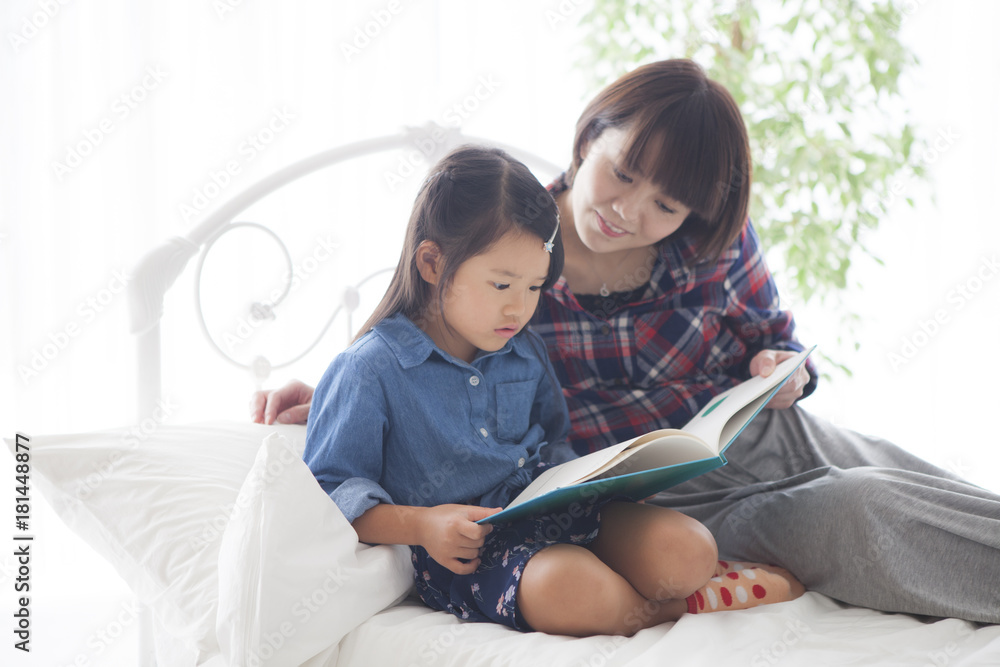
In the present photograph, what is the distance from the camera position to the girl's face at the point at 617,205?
3.95 ft

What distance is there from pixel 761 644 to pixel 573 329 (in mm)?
636

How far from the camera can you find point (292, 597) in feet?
2.70

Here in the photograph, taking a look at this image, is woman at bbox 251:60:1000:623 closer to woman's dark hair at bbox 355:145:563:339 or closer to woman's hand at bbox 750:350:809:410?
woman's hand at bbox 750:350:809:410

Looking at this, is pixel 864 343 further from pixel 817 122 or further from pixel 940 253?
pixel 817 122

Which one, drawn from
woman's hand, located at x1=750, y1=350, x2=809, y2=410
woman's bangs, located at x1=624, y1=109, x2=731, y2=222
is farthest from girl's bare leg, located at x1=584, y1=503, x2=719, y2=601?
woman's bangs, located at x1=624, y1=109, x2=731, y2=222

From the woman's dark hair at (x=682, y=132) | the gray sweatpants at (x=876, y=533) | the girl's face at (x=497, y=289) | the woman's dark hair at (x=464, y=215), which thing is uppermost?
the woman's dark hair at (x=682, y=132)

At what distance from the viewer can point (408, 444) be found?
1029 millimetres

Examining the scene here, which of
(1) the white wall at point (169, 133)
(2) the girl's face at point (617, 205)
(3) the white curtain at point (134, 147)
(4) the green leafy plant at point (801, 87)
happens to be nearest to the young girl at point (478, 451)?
(2) the girl's face at point (617, 205)

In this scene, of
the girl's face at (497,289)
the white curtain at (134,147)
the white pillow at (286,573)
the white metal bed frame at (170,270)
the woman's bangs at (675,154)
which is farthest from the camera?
the white curtain at (134,147)

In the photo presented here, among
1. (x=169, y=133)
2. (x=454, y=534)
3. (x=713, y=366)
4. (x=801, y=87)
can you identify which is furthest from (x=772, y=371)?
(x=169, y=133)

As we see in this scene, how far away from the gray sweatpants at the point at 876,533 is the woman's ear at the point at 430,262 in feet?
1.81

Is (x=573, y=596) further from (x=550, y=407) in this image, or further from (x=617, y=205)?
(x=617, y=205)

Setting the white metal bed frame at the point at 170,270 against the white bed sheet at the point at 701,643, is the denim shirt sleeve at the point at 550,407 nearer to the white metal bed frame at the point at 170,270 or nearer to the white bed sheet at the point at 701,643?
the white bed sheet at the point at 701,643

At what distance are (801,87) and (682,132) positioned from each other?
1.23 meters
